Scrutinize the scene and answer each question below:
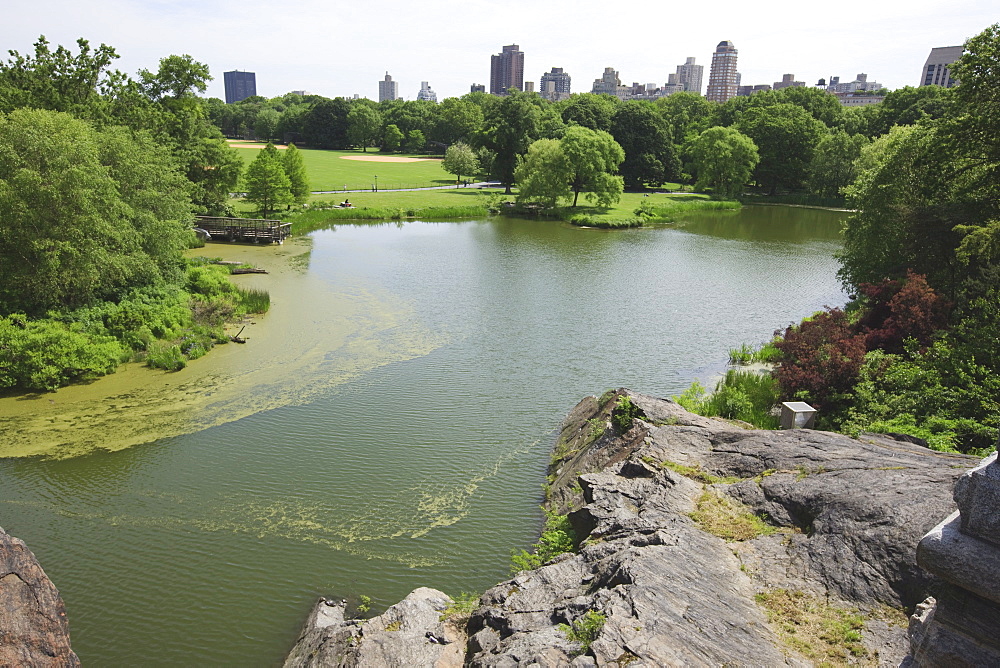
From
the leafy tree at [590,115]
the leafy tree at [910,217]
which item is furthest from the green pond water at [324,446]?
the leafy tree at [590,115]

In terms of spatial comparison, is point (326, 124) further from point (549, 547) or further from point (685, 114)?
point (549, 547)

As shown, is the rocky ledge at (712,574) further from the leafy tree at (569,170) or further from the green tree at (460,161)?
the green tree at (460,161)

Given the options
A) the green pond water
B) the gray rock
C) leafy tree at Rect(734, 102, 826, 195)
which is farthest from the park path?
the gray rock

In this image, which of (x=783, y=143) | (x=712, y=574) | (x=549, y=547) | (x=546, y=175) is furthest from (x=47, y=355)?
(x=783, y=143)

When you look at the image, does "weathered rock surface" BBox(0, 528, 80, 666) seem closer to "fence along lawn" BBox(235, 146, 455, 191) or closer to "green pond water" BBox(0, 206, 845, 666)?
"green pond water" BBox(0, 206, 845, 666)

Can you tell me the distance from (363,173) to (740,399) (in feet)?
228

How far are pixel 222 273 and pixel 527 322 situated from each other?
1387cm

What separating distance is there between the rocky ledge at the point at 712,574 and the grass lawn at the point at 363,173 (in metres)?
55.4

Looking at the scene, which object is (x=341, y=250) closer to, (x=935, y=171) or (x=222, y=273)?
(x=222, y=273)

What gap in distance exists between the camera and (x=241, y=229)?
1597 inches

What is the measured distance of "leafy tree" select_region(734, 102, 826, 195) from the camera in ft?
242

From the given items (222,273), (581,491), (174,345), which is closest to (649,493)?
(581,491)

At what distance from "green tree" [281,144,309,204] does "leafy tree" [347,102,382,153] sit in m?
65.4

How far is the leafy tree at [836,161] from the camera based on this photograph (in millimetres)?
66188
